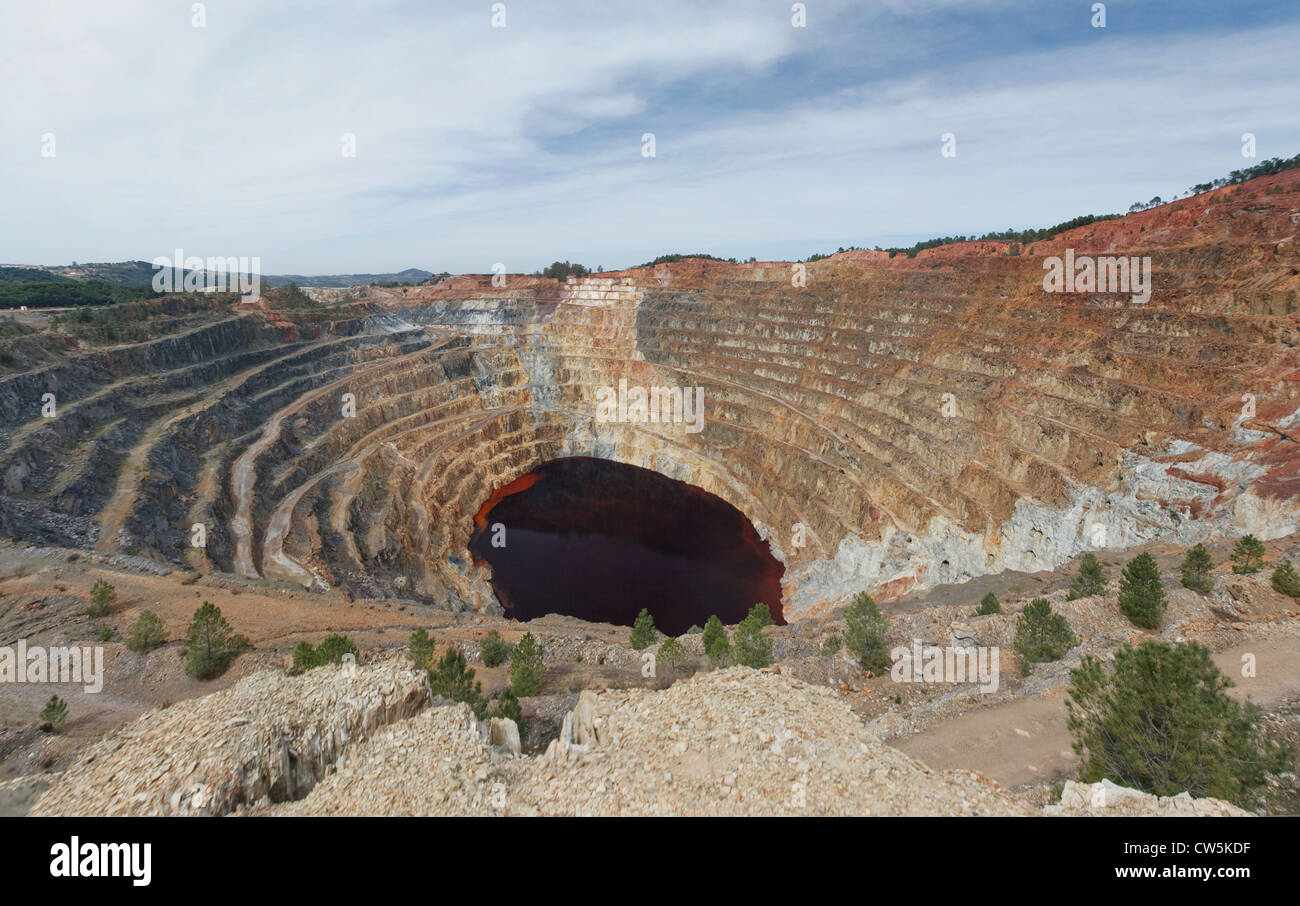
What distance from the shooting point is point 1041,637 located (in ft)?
70.5

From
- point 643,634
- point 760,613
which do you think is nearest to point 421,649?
point 643,634

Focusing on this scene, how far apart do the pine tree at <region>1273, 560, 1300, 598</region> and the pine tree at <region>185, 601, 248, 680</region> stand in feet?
133

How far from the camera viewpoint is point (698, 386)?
2692 inches

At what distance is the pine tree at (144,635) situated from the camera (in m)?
22.1

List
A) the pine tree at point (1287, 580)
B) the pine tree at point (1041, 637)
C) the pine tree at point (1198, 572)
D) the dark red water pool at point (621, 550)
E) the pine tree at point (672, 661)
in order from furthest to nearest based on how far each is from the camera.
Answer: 1. the dark red water pool at point (621, 550)
2. the pine tree at point (672, 661)
3. the pine tree at point (1198, 572)
4. the pine tree at point (1041, 637)
5. the pine tree at point (1287, 580)

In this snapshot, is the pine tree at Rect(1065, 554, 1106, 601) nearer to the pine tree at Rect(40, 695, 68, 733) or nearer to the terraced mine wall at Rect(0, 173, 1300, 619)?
the terraced mine wall at Rect(0, 173, 1300, 619)

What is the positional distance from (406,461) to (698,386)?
3401 cm

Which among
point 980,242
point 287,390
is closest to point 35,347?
point 287,390

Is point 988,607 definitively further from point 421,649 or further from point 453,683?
point 421,649

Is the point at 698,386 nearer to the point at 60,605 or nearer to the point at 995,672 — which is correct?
the point at 995,672

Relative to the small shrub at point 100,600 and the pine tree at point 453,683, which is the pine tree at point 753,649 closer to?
the pine tree at point 453,683

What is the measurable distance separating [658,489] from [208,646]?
149 feet

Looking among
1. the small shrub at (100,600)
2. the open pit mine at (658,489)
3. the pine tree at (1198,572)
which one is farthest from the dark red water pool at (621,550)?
the pine tree at (1198,572)

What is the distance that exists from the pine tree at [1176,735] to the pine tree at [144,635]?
3139 cm
